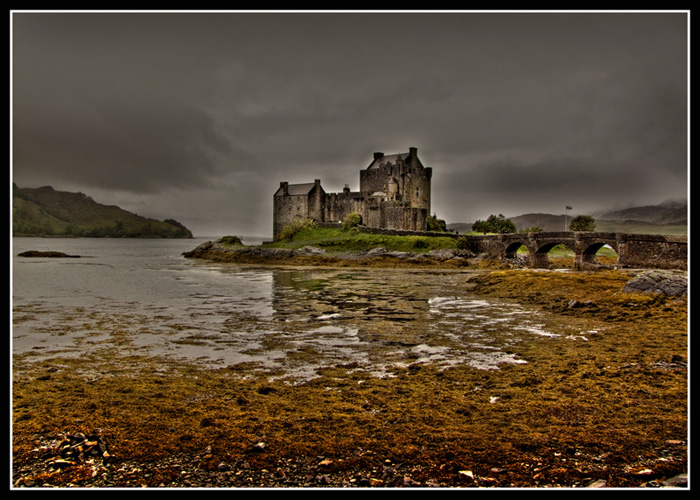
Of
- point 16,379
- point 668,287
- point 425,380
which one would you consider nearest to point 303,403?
point 425,380

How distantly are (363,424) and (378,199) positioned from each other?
6778 cm

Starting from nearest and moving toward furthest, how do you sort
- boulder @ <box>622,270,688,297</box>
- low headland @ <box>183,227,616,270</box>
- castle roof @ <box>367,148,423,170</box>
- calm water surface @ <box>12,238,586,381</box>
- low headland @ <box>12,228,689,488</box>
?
1. low headland @ <box>12,228,689,488</box>
2. calm water surface @ <box>12,238,586,381</box>
3. boulder @ <box>622,270,688,297</box>
4. low headland @ <box>183,227,616,270</box>
5. castle roof @ <box>367,148,423,170</box>

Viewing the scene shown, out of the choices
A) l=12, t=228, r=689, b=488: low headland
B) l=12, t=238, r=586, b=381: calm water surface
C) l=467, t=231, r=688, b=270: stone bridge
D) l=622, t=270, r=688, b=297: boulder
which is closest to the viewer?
l=12, t=228, r=689, b=488: low headland

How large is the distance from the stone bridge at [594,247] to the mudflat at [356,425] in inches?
1366

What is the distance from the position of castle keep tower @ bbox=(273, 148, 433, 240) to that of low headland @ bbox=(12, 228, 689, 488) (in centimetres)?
5954

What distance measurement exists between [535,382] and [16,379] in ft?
32.3

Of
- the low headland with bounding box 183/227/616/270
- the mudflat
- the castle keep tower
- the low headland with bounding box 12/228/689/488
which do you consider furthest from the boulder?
the castle keep tower

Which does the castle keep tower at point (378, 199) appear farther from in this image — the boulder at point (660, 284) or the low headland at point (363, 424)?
the low headland at point (363, 424)

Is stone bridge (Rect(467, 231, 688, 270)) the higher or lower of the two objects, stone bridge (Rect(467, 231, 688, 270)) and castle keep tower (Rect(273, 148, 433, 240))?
the lower

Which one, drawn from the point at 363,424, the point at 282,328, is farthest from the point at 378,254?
the point at 363,424

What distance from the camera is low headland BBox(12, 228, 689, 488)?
4.91 meters

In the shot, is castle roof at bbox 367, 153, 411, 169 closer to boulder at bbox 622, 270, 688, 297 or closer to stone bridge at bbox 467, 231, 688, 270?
stone bridge at bbox 467, 231, 688, 270

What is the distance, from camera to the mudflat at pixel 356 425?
491cm

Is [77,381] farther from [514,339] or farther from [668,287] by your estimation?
[668,287]
